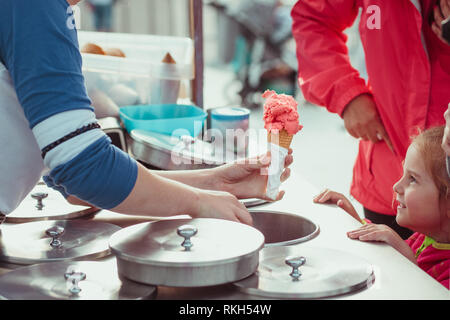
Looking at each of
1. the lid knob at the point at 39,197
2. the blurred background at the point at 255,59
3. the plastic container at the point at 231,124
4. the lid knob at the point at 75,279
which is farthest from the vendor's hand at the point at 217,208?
the blurred background at the point at 255,59

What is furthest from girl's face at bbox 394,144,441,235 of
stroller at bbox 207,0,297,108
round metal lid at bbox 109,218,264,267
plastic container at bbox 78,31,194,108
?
stroller at bbox 207,0,297,108

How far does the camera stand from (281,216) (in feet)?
4.55

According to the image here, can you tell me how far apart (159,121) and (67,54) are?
1.10 m

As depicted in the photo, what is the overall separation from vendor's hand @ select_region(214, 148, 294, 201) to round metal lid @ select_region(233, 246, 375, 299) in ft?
Result: 1.26

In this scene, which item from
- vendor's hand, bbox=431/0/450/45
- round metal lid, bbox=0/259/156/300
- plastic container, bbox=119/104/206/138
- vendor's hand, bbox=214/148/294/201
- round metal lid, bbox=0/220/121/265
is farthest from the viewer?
plastic container, bbox=119/104/206/138

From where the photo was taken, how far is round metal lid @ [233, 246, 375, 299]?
2.90 ft

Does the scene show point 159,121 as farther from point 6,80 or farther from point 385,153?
point 6,80

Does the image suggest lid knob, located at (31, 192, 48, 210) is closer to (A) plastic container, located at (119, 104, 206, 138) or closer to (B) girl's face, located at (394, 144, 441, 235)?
(A) plastic container, located at (119, 104, 206, 138)

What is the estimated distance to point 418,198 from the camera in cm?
137

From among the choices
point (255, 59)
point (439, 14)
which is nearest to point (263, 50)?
point (255, 59)

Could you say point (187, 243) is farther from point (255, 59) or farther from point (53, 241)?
point (255, 59)

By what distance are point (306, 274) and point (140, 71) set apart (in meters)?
1.47

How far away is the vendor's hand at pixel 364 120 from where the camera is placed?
178 cm

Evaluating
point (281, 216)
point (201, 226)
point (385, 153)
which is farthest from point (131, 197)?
point (385, 153)
